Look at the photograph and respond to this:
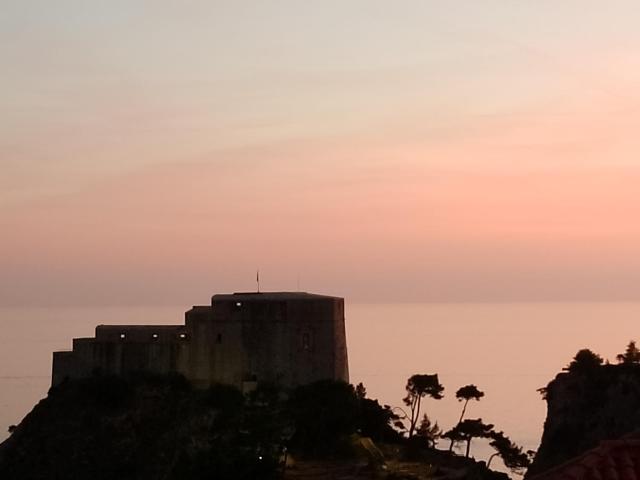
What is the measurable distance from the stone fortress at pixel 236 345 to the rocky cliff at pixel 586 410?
8.99m

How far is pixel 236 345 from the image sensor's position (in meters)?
49.0

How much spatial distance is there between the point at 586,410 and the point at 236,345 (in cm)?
1403

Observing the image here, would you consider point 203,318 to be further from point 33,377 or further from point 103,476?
point 33,377

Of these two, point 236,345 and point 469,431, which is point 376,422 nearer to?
point 469,431

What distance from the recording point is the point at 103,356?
164 feet

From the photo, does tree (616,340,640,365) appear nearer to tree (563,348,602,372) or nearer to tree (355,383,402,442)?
tree (563,348,602,372)

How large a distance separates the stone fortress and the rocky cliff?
899 centimetres

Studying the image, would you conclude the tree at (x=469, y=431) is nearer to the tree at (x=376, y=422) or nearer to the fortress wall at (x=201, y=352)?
the tree at (x=376, y=422)

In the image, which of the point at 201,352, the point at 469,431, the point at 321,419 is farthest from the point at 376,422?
the point at 201,352

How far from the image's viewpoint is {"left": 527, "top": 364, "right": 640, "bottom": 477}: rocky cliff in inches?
1891

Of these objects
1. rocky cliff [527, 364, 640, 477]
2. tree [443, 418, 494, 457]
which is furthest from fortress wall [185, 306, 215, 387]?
rocky cliff [527, 364, 640, 477]

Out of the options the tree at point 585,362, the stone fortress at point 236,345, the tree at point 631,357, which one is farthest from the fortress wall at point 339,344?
the tree at point 631,357

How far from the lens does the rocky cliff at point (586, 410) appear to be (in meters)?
48.0

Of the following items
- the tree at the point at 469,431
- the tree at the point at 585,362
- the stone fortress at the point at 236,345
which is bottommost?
the tree at the point at 469,431
